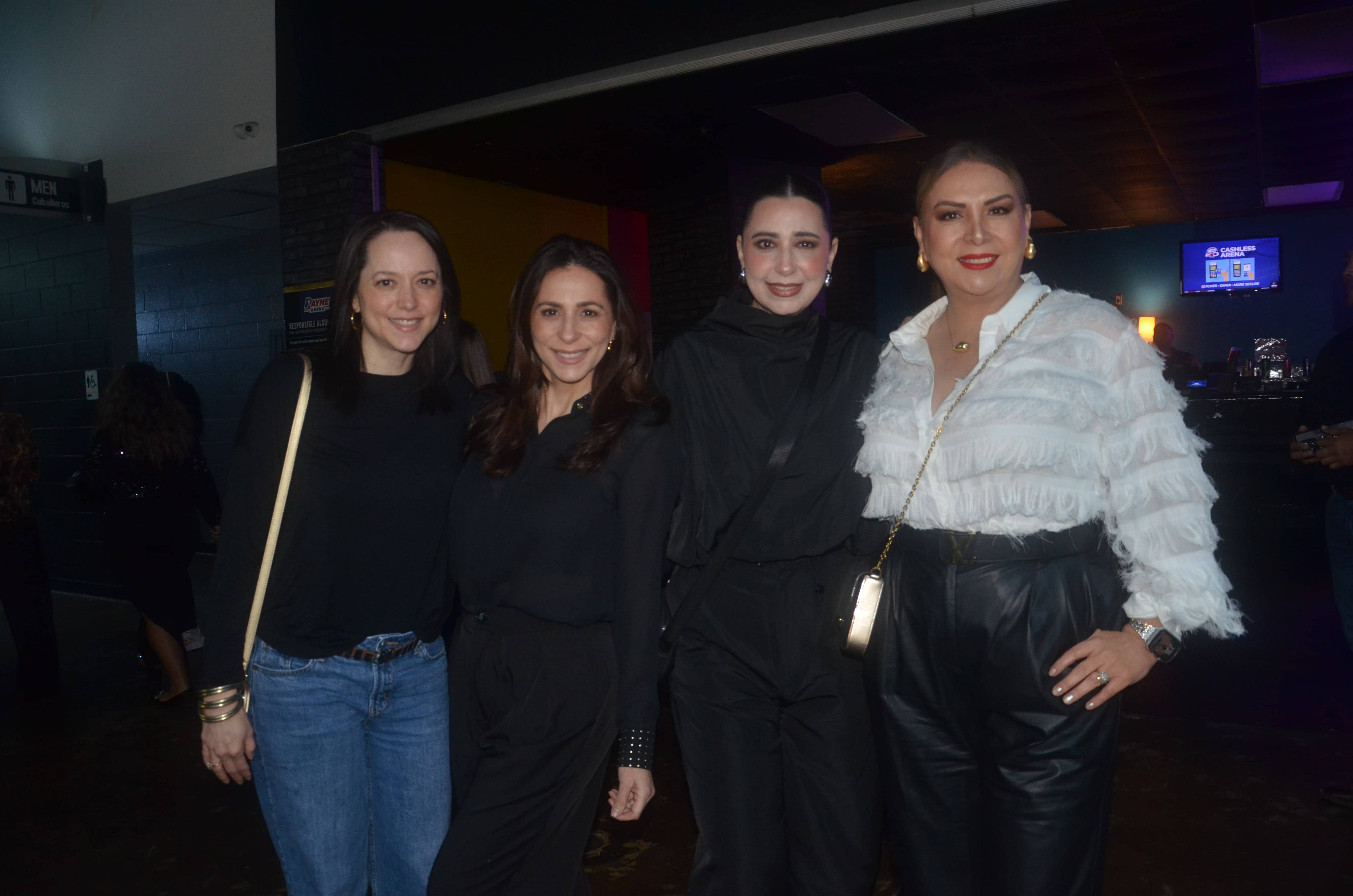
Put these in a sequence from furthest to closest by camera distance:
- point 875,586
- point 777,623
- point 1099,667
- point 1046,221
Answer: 1. point 1046,221
2. point 777,623
3. point 875,586
4. point 1099,667

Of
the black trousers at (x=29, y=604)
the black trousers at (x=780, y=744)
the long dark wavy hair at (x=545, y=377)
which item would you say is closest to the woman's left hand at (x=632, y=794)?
the black trousers at (x=780, y=744)

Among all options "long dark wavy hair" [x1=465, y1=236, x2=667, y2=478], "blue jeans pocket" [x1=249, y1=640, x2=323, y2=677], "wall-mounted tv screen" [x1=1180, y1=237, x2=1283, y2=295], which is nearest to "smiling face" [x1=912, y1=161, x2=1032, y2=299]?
"long dark wavy hair" [x1=465, y1=236, x2=667, y2=478]

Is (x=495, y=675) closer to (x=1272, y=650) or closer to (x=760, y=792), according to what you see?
(x=760, y=792)

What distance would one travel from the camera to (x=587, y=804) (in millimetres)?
1814

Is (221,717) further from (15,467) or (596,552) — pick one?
(15,467)

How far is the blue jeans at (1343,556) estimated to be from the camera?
3.20 meters

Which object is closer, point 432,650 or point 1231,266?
point 432,650

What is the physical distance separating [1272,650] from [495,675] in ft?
16.7

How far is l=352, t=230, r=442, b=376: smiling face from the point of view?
191 cm

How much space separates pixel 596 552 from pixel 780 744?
59 cm

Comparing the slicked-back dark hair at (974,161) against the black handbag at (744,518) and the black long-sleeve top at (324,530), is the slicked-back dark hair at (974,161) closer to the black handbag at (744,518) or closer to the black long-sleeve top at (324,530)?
the black handbag at (744,518)

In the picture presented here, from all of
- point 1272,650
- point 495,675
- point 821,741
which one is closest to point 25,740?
→ point 495,675

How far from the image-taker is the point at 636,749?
175cm

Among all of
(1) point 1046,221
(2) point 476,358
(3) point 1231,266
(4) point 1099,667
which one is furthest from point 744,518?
(3) point 1231,266
